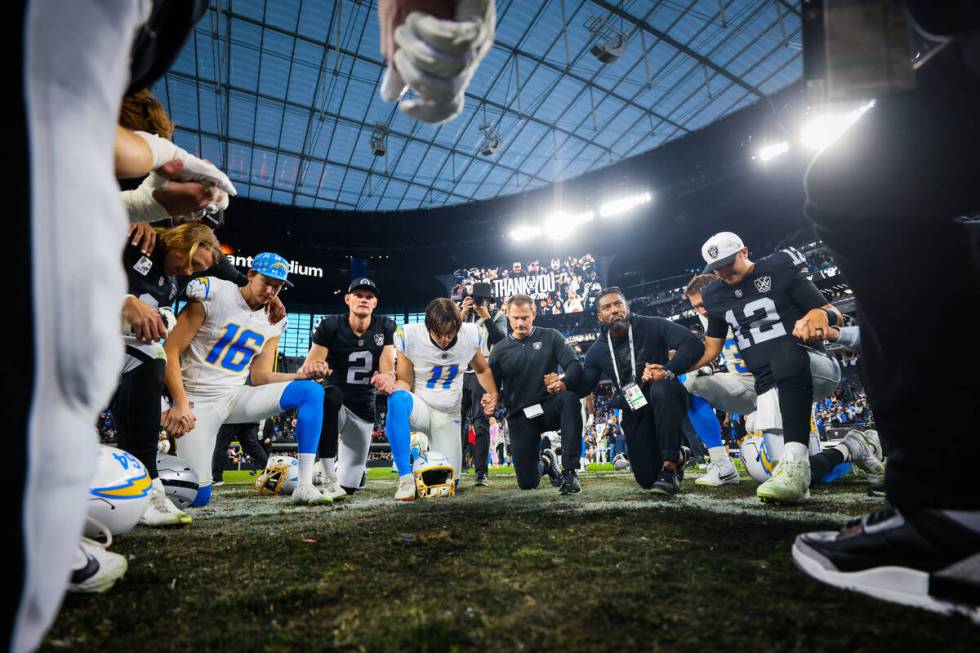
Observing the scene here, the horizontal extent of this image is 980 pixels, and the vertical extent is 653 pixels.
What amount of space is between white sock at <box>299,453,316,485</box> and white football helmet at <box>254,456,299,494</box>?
1101 millimetres

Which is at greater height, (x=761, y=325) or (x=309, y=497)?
(x=761, y=325)

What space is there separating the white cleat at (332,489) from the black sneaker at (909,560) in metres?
3.22

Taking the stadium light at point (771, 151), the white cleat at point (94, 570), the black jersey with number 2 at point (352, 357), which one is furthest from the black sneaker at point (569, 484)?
the stadium light at point (771, 151)

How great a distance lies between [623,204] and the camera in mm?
19234

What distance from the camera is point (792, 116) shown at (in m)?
13.8

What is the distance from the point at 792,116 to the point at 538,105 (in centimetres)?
726

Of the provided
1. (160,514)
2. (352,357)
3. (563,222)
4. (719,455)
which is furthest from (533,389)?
(563,222)

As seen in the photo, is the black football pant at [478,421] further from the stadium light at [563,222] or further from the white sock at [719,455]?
the stadium light at [563,222]

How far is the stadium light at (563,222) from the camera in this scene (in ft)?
65.8

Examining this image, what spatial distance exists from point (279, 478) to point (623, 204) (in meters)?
17.6

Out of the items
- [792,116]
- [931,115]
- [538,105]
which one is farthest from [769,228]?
[931,115]

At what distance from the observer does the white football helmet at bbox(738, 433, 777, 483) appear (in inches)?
155

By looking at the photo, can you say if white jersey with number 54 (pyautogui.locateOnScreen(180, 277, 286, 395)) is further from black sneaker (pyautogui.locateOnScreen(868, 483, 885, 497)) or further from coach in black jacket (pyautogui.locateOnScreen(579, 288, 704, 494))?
black sneaker (pyautogui.locateOnScreen(868, 483, 885, 497))

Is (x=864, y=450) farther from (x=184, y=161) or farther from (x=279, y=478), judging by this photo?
(x=279, y=478)
